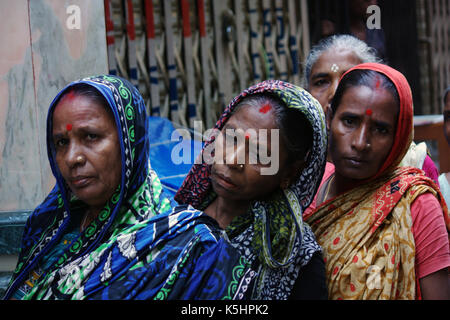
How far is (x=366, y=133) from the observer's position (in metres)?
2.03

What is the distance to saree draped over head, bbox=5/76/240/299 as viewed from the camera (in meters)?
1.71

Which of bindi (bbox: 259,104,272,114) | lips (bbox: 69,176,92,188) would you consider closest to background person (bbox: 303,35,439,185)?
bindi (bbox: 259,104,272,114)

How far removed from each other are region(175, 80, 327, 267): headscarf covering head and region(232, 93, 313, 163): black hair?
23 millimetres

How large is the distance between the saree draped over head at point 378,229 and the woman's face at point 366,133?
44 millimetres

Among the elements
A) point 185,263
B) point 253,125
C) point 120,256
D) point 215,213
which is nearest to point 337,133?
point 253,125

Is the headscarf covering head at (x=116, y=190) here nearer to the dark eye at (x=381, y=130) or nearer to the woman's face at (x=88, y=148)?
the woman's face at (x=88, y=148)

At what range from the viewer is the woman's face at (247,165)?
1906 millimetres

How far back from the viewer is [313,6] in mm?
4504

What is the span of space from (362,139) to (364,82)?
0.28 meters

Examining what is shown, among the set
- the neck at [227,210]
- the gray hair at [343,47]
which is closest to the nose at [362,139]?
the neck at [227,210]

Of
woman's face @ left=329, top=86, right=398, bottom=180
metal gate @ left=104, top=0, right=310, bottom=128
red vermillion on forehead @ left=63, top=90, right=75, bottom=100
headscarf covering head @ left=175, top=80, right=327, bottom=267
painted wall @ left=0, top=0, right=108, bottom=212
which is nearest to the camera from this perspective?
headscarf covering head @ left=175, top=80, right=327, bottom=267

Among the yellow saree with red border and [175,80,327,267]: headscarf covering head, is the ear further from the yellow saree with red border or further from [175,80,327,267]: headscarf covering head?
the yellow saree with red border

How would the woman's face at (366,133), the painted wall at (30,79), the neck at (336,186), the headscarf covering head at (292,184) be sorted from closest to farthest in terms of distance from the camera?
the headscarf covering head at (292,184) → the woman's face at (366,133) → the neck at (336,186) → the painted wall at (30,79)

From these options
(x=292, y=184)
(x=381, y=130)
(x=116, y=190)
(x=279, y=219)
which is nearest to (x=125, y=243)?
(x=116, y=190)
